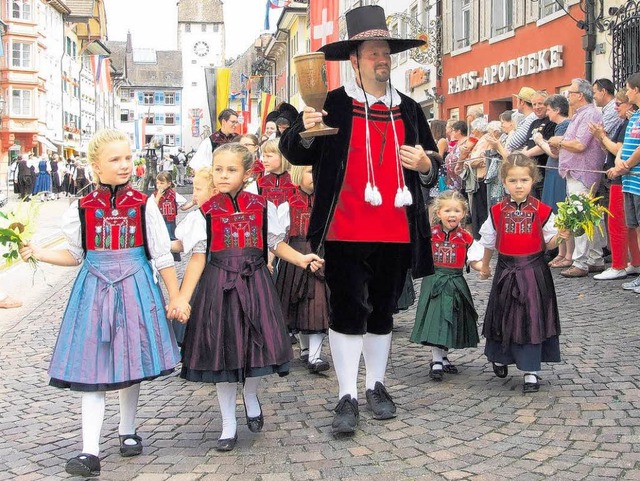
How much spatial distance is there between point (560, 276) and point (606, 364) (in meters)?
4.32

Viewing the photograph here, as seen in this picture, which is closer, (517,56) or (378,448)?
(378,448)

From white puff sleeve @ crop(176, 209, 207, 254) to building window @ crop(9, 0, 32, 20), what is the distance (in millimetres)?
52768

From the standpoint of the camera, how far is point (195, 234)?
447 cm

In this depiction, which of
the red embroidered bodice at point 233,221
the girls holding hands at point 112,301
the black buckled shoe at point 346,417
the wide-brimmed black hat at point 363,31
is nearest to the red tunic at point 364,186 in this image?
the wide-brimmed black hat at point 363,31

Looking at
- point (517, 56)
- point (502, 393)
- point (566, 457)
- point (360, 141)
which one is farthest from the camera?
point (517, 56)

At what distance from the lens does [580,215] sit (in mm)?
5680

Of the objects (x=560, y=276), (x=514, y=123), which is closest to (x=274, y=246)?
(x=560, y=276)

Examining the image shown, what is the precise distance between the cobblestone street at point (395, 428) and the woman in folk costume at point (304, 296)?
27cm

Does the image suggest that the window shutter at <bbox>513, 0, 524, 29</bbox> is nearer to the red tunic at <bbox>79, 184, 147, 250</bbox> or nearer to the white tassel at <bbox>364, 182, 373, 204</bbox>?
the white tassel at <bbox>364, 182, 373, 204</bbox>

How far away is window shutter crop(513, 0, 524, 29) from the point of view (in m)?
18.2

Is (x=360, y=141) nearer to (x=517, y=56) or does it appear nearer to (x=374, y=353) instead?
(x=374, y=353)

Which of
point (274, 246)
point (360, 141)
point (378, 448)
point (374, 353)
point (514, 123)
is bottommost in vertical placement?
point (378, 448)

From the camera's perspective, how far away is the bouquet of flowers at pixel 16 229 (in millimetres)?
4293

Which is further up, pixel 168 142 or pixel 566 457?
pixel 168 142
